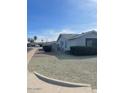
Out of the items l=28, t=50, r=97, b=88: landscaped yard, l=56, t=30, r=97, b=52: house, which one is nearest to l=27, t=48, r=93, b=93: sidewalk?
l=56, t=30, r=97, b=52: house

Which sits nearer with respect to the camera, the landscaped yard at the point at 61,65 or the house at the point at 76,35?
the house at the point at 76,35

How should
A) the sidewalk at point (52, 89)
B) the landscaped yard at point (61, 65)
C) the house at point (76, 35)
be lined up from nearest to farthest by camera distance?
the house at point (76, 35), the sidewalk at point (52, 89), the landscaped yard at point (61, 65)

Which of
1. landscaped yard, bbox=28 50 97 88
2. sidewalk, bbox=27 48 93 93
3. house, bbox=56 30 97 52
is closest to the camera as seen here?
house, bbox=56 30 97 52

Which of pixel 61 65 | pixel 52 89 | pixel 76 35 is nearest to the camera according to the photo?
pixel 52 89

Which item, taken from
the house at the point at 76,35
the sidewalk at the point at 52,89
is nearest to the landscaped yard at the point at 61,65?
the house at the point at 76,35

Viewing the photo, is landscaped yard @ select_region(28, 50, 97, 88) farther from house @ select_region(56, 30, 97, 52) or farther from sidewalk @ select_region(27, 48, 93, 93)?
Answer: sidewalk @ select_region(27, 48, 93, 93)

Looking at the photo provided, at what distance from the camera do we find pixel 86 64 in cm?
520

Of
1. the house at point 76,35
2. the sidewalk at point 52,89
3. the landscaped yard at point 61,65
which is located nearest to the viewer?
the house at point 76,35

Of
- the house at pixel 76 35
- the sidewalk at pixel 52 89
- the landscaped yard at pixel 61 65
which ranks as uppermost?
the house at pixel 76 35

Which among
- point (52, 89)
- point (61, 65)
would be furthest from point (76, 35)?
point (52, 89)

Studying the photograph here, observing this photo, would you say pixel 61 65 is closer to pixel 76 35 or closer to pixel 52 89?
pixel 76 35

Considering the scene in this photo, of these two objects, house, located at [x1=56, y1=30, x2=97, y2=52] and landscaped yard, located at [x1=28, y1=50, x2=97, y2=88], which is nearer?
house, located at [x1=56, y1=30, x2=97, y2=52]

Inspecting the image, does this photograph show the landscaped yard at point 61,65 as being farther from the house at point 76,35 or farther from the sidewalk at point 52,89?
the sidewalk at point 52,89
